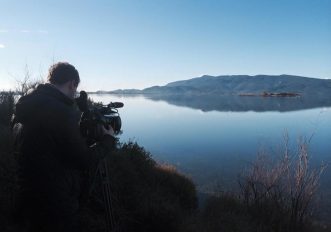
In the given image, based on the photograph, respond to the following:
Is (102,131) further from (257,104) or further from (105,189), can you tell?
(257,104)

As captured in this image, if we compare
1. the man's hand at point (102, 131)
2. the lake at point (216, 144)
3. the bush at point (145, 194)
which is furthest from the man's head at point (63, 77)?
the lake at point (216, 144)

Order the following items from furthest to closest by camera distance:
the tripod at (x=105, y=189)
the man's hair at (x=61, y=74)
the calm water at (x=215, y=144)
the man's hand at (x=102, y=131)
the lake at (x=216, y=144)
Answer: the calm water at (x=215, y=144)
the lake at (x=216, y=144)
the tripod at (x=105, y=189)
the man's hand at (x=102, y=131)
the man's hair at (x=61, y=74)

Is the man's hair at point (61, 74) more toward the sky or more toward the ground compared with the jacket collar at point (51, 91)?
more toward the sky

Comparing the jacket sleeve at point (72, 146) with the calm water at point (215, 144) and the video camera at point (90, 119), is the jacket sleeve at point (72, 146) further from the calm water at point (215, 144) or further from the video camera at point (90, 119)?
the calm water at point (215, 144)

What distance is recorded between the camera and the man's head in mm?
2770

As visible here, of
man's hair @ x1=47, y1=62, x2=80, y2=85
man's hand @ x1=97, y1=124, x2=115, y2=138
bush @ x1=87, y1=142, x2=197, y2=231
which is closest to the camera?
man's hair @ x1=47, y1=62, x2=80, y2=85

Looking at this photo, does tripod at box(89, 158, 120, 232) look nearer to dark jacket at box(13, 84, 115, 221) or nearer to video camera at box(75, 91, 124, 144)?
video camera at box(75, 91, 124, 144)

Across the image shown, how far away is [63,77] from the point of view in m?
2.77

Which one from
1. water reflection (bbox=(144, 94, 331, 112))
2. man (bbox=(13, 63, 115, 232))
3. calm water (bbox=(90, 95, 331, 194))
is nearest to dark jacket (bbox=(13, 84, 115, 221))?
man (bbox=(13, 63, 115, 232))

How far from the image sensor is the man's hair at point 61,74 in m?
2.77

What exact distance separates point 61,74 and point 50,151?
542mm

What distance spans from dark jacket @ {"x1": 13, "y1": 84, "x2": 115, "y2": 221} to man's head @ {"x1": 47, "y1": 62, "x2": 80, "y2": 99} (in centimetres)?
7

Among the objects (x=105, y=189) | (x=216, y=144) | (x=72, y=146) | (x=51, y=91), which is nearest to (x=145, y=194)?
(x=105, y=189)

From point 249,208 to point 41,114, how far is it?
15.5 ft
